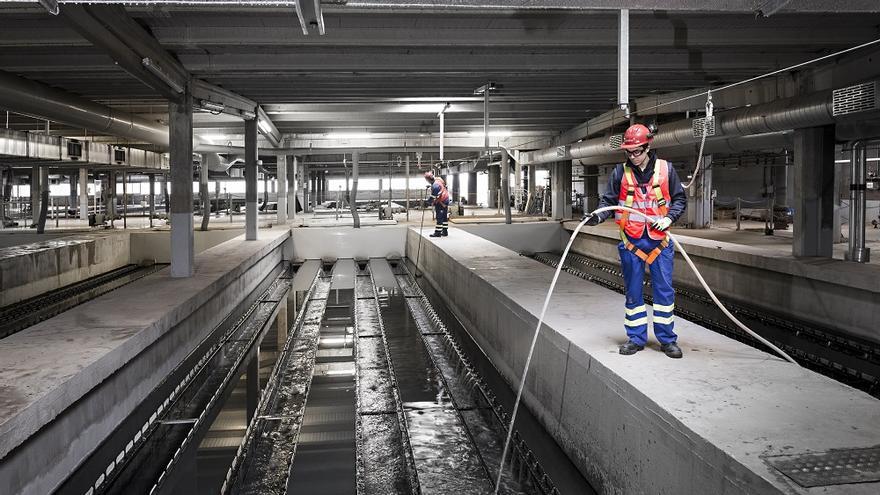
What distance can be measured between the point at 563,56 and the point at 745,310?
16.6ft

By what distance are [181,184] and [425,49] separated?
4.14 metres

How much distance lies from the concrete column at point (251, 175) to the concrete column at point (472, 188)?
2709 centimetres

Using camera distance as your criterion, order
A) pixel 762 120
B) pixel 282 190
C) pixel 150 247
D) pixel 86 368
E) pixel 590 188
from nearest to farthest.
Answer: pixel 86 368, pixel 762 120, pixel 150 247, pixel 282 190, pixel 590 188

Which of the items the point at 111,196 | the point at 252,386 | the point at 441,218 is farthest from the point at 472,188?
the point at 252,386

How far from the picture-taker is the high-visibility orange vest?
14.7 feet

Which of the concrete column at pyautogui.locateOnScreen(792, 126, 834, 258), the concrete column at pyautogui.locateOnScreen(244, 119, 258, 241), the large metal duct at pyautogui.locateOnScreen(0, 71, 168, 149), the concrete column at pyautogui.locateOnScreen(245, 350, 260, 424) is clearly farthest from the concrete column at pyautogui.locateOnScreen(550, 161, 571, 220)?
the concrete column at pyautogui.locateOnScreen(245, 350, 260, 424)

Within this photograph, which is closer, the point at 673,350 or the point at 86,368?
the point at 673,350

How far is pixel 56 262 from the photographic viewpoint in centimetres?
1389

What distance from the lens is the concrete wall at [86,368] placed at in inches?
160

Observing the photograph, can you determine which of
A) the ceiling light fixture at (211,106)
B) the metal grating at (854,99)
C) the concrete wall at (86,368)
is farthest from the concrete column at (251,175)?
the metal grating at (854,99)

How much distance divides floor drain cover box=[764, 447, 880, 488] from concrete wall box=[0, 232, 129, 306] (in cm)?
1294

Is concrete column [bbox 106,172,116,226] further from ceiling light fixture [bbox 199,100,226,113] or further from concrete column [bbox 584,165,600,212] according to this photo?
concrete column [bbox 584,165,600,212]

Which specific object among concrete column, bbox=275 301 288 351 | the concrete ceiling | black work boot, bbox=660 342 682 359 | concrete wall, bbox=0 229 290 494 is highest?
the concrete ceiling

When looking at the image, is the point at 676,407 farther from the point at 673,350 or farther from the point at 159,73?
the point at 159,73
